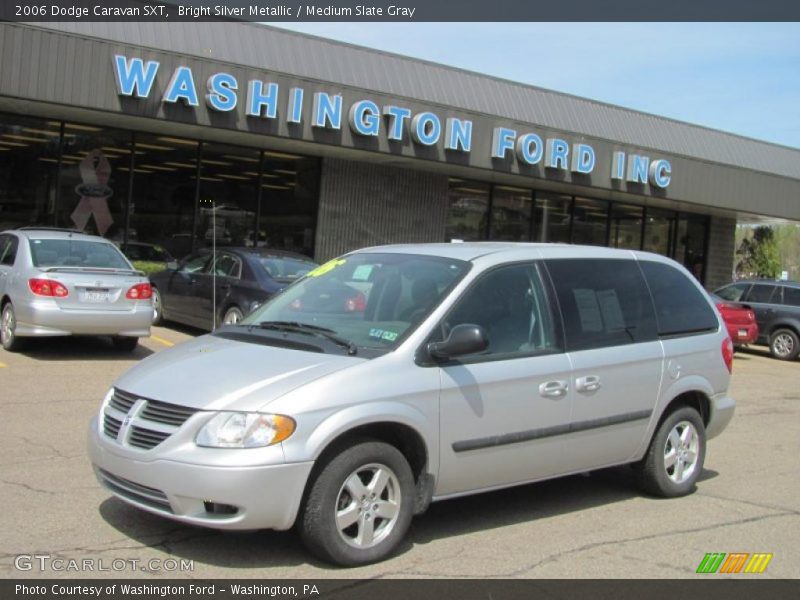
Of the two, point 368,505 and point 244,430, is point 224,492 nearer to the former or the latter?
point 244,430

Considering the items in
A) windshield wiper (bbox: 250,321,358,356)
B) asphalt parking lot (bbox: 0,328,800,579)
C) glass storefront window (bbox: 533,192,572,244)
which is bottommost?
asphalt parking lot (bbox: 0,328,800,579)

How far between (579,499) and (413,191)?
16.6 meters

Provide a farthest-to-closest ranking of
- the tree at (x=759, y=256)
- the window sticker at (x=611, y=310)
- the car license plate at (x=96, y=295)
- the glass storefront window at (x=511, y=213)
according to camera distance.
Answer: the tree at (x=759, y=256)
the glass storefront window at (x=511, y=213)
the car license plate at (x=96, y=295)
the window sticker at (x=611, y=310)

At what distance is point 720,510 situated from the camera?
6184 millimetres

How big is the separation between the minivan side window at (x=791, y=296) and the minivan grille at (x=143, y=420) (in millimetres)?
17878

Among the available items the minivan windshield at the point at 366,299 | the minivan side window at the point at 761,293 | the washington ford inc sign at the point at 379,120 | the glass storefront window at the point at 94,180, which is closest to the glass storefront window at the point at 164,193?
the glass storefront window at the point at 94,180

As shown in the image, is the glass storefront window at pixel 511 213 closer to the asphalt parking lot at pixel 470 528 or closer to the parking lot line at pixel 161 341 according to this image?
the parking lot line at pixel 161 341

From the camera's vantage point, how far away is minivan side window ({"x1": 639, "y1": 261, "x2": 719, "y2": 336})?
254 inches

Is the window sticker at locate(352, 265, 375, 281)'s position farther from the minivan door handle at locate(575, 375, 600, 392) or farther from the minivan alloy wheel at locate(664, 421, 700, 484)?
the minivan alloy wheel at locate(664, 421, 700, 484)

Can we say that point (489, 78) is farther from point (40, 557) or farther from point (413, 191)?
point (40, 557)

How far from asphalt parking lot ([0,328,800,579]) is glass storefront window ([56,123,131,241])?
1052 cm

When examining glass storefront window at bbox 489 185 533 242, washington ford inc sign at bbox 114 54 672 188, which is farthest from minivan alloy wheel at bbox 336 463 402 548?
glass storefront window at bbox 489 185 533 242

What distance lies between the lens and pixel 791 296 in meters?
19.5

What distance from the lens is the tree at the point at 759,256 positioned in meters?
36.1
